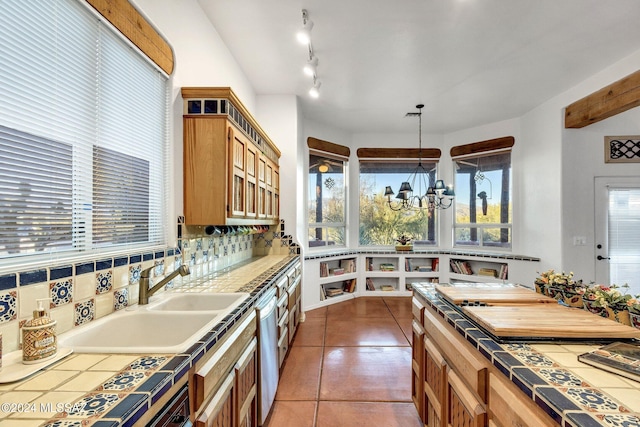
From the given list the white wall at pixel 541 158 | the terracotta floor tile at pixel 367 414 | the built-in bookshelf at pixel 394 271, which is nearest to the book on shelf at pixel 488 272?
the built-in bookshelf at pixel 394 271

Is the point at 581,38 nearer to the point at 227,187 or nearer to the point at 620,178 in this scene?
the point at 620,178

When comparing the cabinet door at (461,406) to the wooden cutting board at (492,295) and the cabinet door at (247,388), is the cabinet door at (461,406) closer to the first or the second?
the wooden cutting board at (492,295)

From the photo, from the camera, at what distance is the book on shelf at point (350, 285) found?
5.25 m

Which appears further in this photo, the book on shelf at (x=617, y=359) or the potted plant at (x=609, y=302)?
the potted plant at (x=609, y=302)

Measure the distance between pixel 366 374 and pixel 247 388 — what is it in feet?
4.57

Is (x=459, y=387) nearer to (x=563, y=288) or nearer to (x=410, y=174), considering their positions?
(x=563, y=288)

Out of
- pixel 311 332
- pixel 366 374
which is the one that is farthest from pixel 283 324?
pixel 311 332

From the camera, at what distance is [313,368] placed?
2.74 meters

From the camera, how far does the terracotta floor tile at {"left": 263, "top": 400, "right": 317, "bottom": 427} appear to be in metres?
2.01

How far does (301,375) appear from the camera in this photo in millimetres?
2621

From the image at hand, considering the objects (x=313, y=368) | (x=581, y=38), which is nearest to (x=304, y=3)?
(x=581, y=38)

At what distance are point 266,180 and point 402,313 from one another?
2.86 m

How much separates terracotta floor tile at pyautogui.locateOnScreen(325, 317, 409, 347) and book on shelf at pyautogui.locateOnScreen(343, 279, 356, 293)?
1.10 meters

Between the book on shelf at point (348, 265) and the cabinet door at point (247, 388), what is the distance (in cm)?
358
